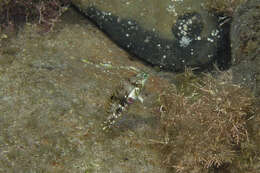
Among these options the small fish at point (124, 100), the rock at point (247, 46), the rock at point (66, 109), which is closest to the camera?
the rock at point (66, 109)

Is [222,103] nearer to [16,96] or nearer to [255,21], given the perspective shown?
[255,21]

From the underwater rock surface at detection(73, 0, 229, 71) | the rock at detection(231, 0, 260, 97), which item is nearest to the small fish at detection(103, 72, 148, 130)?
the rock at detection(231, 0, 260, 97)

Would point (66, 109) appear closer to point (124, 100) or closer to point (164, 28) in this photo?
point (124, 100)

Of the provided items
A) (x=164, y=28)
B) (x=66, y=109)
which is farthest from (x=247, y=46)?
(x=66, y=109)

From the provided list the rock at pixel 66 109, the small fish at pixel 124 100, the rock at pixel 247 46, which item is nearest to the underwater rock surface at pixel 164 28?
the rock at pixel 66 109

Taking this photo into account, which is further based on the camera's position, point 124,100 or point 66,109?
point 66,109

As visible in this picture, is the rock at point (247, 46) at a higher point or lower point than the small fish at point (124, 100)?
higher

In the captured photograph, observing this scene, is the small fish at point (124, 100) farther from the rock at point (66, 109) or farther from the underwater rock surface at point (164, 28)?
the underwater rock surface at point (164, 28)
